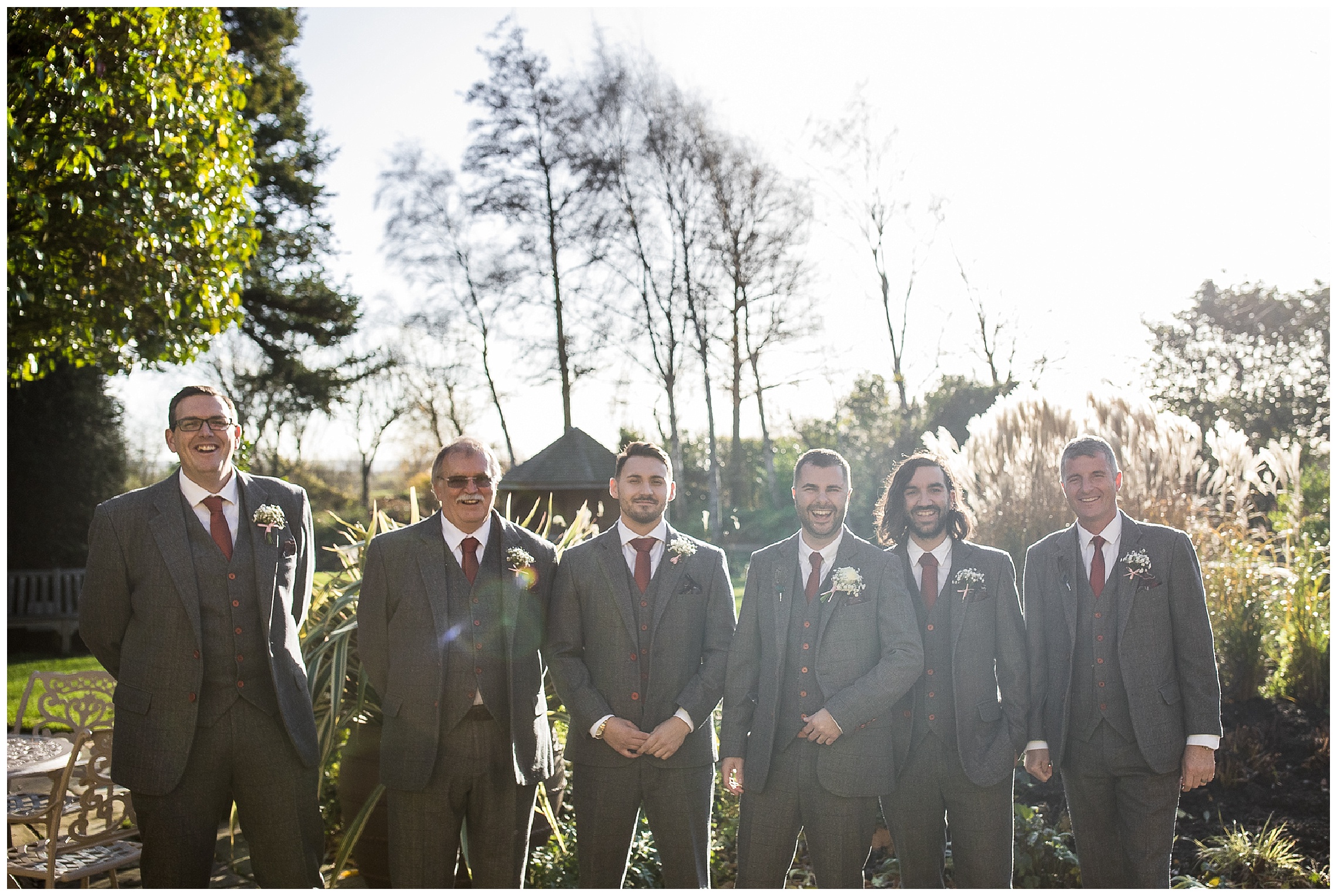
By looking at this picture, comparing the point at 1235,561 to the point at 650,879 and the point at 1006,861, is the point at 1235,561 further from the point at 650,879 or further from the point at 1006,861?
the point at 650,879

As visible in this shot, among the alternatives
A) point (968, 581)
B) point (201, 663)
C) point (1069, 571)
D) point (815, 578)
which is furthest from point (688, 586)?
point (201, 663)

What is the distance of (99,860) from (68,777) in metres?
0.43

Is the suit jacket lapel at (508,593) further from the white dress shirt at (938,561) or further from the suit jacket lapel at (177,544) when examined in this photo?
the white dress shirt at (938,561)

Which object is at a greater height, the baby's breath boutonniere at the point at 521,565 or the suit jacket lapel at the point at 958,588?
the baby's breath boutonniere at the point at 521,565

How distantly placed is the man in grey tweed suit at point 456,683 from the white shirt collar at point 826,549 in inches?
38.7

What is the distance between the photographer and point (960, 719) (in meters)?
3.12

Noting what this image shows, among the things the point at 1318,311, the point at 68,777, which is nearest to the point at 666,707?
the point at 68,777

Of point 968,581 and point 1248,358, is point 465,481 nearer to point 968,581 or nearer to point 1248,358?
point 968,581

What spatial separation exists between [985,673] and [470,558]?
1.83 m

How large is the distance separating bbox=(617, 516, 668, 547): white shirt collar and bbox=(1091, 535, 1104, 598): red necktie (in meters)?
1.54

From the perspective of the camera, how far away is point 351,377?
17.6 meters

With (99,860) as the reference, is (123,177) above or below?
above

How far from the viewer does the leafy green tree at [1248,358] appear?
1914 centimetres

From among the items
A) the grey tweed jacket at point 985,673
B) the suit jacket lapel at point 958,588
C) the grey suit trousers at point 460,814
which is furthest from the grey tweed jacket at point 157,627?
the suit jacket lapel at point 958,588
